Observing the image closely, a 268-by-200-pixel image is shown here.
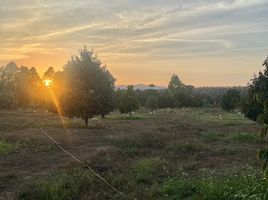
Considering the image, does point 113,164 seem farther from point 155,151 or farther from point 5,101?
point 5,101

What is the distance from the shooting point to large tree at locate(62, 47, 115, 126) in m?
37.5

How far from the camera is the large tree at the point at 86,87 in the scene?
37.5 metres

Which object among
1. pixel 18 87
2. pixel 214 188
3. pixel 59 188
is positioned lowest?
pixel 59 188

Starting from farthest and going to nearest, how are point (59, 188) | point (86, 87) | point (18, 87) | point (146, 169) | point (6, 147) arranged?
point (18, 87)
point (86, 87)
point (6, 147)
point (146, 169)
point (59, 188)

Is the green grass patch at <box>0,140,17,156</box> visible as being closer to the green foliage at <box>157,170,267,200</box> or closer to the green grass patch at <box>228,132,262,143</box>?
the green foliage at <box>157,170,267,200</box>

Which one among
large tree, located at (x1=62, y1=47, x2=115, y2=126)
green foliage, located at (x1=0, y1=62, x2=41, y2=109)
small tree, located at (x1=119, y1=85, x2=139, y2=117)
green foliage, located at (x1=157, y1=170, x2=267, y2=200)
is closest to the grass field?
green foliage, located at (x1=157, y1=170, x2=267, y2=200)

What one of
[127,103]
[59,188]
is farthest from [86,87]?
[127,103]

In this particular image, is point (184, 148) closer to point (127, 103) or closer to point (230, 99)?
point (127, 103)

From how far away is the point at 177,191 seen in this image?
42.0 feet

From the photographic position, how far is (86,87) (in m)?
37.7

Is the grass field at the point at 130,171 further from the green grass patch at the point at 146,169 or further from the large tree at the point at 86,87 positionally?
the large tree at the point at 86,87

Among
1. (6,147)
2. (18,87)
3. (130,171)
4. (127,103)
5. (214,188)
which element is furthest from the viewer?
(18,87)

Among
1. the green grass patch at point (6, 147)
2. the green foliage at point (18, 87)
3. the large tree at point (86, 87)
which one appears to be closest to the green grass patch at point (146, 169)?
the green grass patch at point (6, 147)

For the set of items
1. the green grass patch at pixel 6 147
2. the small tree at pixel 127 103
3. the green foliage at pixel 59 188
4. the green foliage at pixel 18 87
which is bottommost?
the green foliage at pixel 59 188
